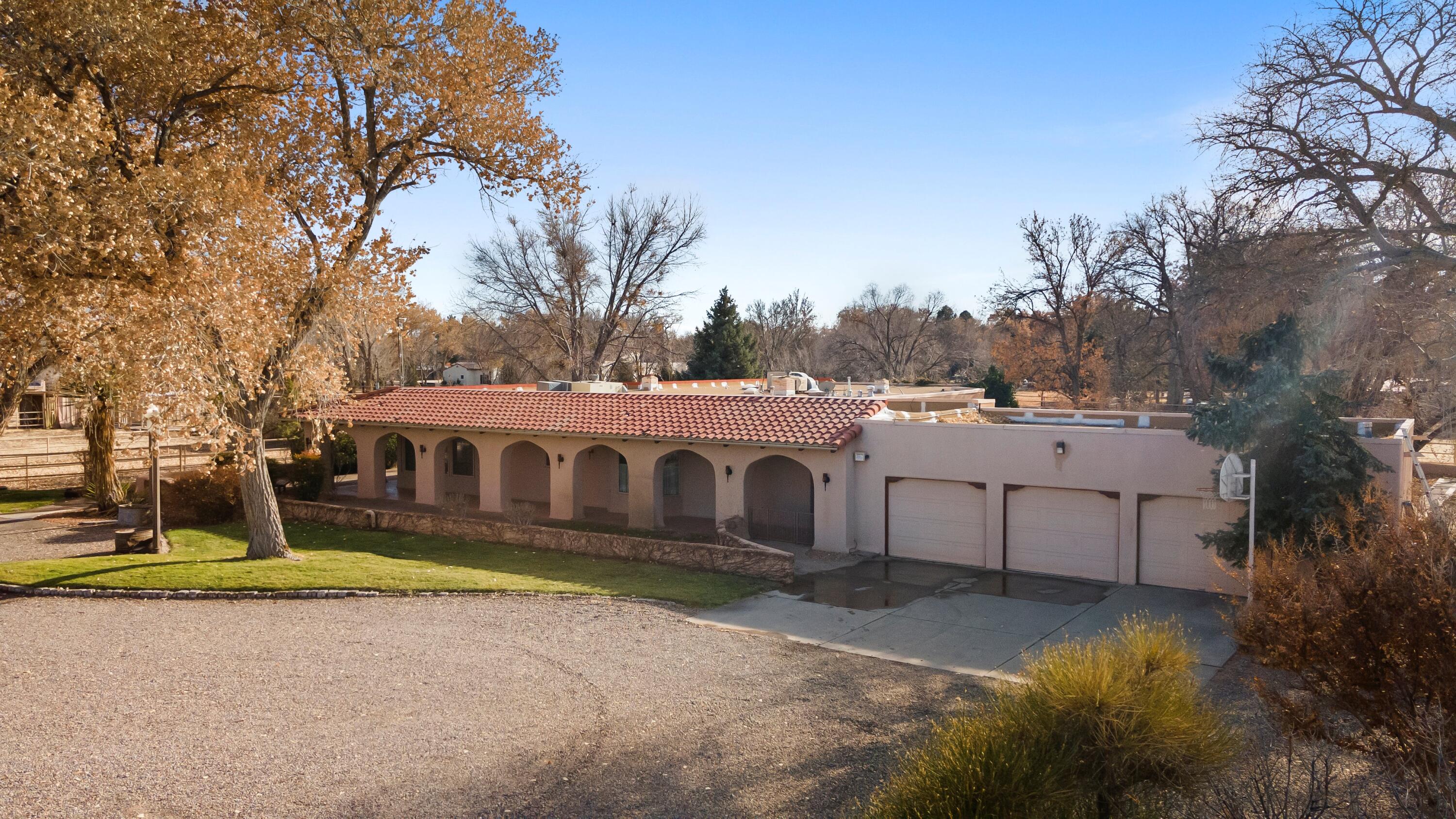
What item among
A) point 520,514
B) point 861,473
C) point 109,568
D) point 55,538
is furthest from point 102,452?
point 861,473

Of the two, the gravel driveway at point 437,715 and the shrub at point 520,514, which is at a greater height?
the shrub at point 520,514

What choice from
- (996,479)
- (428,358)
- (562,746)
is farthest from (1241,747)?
(428,358)

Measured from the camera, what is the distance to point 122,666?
11086 mm

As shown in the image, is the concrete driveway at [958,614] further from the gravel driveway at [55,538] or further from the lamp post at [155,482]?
the gravel driveway at [55,538]

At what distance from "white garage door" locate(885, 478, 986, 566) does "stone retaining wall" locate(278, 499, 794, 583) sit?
10.7ft

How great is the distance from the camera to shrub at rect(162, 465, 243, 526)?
75.0 ft

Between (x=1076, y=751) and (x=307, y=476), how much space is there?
25.3 m

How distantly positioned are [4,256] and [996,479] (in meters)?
17.2

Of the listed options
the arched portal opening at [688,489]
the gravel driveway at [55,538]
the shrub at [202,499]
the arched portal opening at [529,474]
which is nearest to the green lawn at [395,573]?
the gravel driveway at [55,538]

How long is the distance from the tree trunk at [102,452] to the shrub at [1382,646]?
27009 mm

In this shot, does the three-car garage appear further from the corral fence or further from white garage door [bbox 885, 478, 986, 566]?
the corral fence

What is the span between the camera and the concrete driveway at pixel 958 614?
12.3 meters

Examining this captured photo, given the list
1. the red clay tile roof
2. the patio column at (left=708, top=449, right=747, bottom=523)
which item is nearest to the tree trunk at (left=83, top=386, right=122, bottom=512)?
the red clay tile roof

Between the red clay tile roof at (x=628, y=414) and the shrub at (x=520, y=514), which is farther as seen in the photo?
the shrub at (x=520, y=514)
